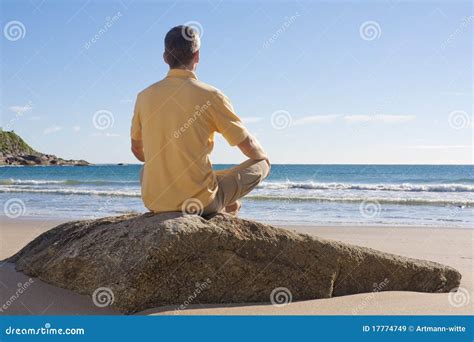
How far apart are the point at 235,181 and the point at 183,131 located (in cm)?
61

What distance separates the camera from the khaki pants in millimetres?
4180

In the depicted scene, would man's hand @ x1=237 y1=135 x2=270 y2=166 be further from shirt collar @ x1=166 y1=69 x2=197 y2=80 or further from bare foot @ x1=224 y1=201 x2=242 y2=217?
shirt collar @ x1=166 y1=69 x2=197 y2=80

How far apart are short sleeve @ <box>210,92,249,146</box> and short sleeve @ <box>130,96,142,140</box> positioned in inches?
25.4

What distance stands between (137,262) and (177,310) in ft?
1.40

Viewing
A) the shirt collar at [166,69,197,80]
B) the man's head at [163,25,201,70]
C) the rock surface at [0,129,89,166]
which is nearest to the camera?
the man's head at [163,25,201,70]

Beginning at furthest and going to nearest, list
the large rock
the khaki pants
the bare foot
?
1. the bare foot
2. the khaki pants
3. the large rock

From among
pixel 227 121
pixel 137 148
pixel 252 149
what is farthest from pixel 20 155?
pixel 227 121

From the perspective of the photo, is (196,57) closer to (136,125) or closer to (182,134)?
(182,134)

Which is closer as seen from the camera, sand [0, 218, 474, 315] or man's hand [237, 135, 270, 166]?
sand [0, 218, 474, 315]

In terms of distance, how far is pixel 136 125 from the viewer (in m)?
Result: 4.26

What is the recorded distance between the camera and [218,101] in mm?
3873

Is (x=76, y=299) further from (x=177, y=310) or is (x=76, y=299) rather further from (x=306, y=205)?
(x=306, y=205)

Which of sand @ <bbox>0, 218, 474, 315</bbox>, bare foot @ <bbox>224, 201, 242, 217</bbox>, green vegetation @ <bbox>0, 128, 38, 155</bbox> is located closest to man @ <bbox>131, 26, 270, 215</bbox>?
bare foot @ <bbox>224, 201, 242, 217</bbox>

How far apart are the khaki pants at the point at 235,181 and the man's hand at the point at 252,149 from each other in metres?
0.06
